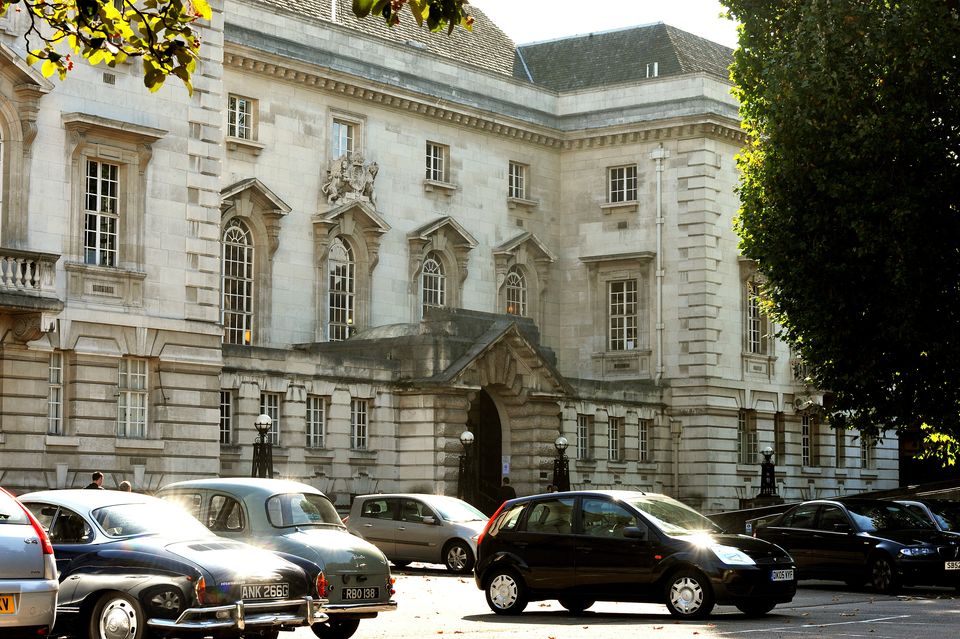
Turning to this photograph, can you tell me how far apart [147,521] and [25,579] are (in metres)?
2.59

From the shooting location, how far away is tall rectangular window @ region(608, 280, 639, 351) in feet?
180

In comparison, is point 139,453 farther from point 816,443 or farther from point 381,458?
point 816,443

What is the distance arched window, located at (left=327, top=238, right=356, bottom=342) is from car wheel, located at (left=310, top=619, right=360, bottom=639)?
2966 centimetres

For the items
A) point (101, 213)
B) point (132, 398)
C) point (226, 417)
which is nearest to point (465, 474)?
point (226, 417)

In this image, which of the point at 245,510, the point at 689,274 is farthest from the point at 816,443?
the point at 245,510

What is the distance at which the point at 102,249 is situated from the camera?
3422 cm

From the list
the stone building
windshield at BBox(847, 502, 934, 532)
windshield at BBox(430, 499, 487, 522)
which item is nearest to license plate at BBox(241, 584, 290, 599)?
windshield at BBox(847, 502, 934, 532)

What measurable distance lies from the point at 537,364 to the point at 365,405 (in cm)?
578

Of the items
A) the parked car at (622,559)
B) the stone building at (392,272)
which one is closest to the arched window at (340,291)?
the stone building at (392,272)

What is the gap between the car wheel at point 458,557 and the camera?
30844 mm

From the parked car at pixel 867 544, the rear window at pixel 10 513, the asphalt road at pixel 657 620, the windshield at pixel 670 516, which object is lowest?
the asphalt road at pixel 657 620

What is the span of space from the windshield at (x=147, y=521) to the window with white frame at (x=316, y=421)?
23734 millimetres

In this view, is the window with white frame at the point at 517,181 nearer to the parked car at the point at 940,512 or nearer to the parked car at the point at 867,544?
the parked car at the point at 940,512

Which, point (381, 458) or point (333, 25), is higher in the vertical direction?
point (333, 25)
